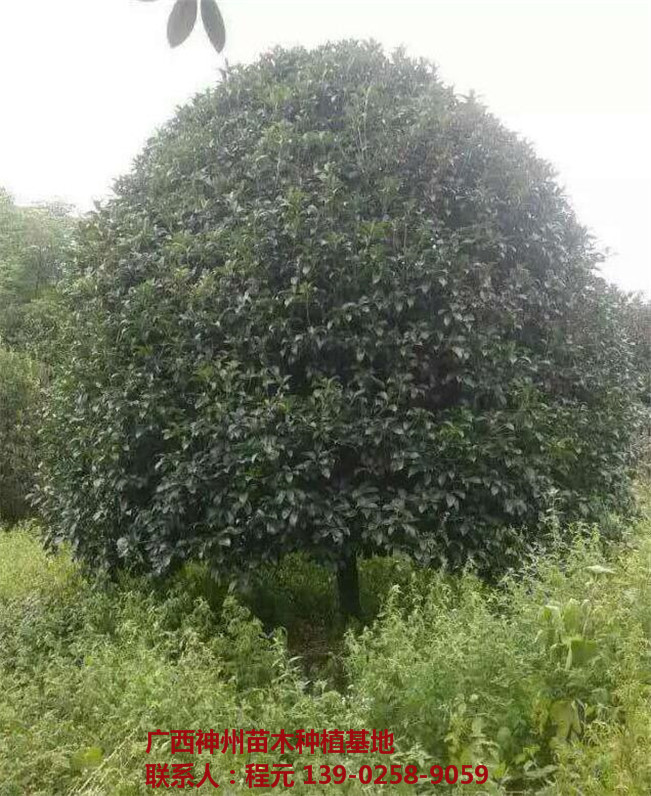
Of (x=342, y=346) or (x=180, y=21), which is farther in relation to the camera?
(x=342, y=346)

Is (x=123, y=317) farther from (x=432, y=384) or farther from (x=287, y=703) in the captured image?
(x=287, y=703)

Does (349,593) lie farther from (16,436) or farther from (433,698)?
(16,436)

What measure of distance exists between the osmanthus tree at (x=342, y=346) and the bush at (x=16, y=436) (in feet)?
19.9

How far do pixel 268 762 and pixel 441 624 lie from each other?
107 cm

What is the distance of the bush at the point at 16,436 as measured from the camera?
1132cm

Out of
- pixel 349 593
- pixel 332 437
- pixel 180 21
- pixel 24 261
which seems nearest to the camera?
pixel 180 21

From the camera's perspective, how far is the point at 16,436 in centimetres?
1141

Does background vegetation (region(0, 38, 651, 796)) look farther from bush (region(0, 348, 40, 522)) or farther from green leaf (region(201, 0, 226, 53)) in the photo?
bush (region(0, 348, 40, 522))

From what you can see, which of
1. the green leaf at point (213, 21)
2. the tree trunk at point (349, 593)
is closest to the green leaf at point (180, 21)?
the green leaf at point (213, 21)

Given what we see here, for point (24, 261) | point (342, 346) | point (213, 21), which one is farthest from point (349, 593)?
point (24, 261)

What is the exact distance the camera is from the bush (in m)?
11.3

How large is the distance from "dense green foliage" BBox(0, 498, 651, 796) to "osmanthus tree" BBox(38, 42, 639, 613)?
1.88 feet

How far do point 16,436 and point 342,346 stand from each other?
27.0ft

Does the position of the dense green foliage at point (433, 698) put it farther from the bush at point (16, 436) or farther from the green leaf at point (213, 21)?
the bush at point (16, 436)
